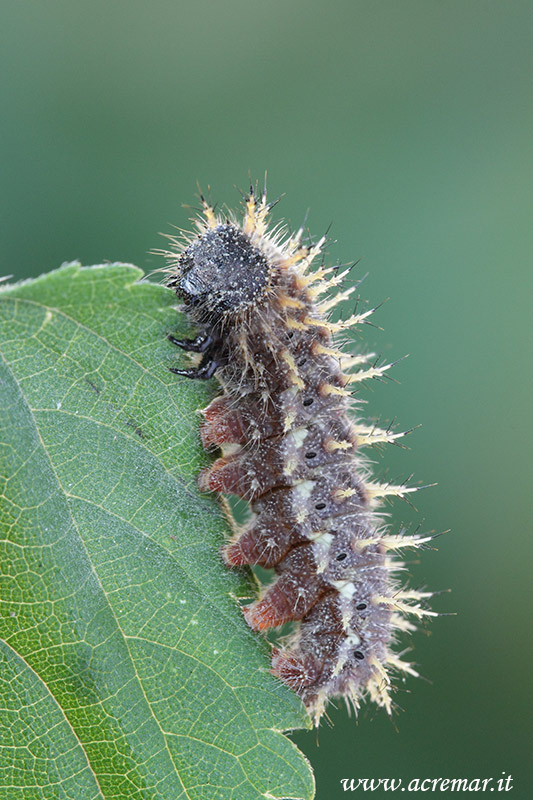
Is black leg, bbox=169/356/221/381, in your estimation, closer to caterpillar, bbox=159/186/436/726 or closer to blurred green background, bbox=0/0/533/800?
caterpillar, bbox=159/186/436/726

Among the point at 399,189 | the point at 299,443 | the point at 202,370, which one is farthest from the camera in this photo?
the point at 399,189

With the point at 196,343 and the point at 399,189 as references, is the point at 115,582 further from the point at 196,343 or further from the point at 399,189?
the point at 399,189

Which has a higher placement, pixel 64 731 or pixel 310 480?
pixel 310 480

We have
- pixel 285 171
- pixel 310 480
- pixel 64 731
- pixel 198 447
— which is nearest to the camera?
pixel 64 731

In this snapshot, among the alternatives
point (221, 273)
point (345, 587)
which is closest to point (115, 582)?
point (345, 587)

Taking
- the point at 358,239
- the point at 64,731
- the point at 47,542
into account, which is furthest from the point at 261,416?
the point at 358,239

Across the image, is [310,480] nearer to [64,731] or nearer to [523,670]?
[64,731]

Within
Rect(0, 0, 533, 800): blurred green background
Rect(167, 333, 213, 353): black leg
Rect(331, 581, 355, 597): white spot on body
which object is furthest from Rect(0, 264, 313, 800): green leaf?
Rect(0, 0, 533, 800): blurred green background
